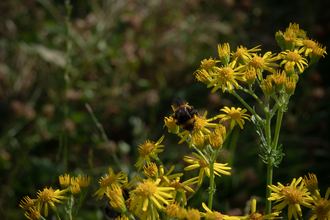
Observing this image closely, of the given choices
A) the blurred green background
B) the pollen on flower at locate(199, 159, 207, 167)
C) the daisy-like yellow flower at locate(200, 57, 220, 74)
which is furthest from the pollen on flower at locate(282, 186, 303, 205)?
the blurred green background

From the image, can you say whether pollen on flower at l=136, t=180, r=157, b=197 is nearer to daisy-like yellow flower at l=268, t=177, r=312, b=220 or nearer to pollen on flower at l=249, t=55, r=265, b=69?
daisy-like yellow flower at l=268, t=177, r=312, b=220

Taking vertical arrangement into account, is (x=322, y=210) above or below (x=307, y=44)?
below

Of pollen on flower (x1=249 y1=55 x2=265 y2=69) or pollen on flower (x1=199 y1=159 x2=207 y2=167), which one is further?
pollen on flower (x1=249 y1=55 x2=265 y2=69)

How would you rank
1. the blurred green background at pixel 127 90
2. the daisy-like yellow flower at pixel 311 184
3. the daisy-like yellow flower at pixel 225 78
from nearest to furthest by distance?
the daisy-like yellow flower at pixel 311 184
the daisy-like yellow flower at pixel 225 78
the blurred green background at pixel 127 90

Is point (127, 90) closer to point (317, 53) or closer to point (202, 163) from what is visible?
point (202, 163)

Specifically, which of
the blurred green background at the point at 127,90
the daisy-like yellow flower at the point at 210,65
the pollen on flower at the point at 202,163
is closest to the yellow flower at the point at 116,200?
the pollen on flower at the point at 202,163

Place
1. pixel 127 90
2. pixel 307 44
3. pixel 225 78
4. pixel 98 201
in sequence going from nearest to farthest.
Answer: pixel 98 201 → pixel 225 78 → pixel 307 44 → pixel 127 90

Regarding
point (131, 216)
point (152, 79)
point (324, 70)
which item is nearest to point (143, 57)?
point (152, 79)

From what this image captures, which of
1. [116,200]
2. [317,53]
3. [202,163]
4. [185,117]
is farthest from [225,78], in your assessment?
[116,200]

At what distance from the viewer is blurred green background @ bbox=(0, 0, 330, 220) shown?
376 centimetres

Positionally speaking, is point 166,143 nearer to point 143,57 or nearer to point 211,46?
point 143,57

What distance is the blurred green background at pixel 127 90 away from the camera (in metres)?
3.76

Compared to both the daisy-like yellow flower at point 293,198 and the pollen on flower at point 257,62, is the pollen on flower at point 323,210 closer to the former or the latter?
the daisy-like yellow flower at point 293,198

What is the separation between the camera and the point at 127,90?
480 centimetres
